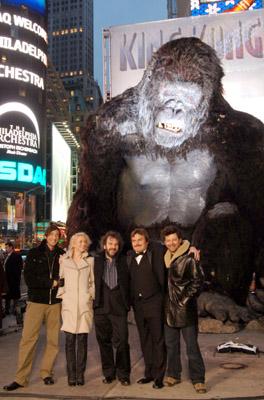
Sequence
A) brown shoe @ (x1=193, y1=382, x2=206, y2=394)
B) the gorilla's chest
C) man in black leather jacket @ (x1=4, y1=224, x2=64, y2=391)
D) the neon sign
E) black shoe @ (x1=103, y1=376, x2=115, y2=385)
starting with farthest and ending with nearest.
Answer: the neon sign → the gorilla's chest → man in black leather jacket @ (x1=4, y1=224, x2=64, y2=391) → black shoe @ (x1=103, y1=376, x2=115, y2=385) → brown shoe @ (x1=193, y1=382, x2=206, y2=394)

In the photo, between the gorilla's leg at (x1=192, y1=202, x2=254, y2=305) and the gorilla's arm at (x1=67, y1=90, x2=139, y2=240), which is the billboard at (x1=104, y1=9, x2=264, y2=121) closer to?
the gorilla's arm at (x1=67, y1=90, x2=139, y2=240)

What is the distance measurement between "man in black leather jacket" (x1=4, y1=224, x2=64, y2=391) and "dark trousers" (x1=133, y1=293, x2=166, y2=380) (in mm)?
786

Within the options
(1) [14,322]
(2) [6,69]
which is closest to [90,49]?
(2) [6,69]

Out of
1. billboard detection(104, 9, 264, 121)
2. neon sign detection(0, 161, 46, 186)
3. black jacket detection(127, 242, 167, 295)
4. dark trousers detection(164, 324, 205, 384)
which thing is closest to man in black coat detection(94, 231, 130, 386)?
black jacket detection(127, 242, 167, 295)

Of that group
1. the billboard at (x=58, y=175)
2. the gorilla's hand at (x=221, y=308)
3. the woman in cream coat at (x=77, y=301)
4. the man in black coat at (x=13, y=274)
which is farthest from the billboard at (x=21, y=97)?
the woman in cream coat at (x=77, y=301)

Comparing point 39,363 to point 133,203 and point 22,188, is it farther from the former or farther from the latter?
point 22,188

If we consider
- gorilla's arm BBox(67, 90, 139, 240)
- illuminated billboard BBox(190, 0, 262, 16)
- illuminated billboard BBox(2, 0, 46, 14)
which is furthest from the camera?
illuminated billboard BBox(2, 0, 46, 14)

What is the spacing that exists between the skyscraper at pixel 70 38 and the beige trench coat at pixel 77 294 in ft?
433

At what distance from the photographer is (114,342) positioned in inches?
162

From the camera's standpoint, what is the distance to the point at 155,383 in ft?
12.9

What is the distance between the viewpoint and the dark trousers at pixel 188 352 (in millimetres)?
3842

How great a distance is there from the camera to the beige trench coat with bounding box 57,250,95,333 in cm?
409

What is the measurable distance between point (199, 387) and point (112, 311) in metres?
0.95

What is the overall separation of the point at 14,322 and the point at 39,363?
120 inches
